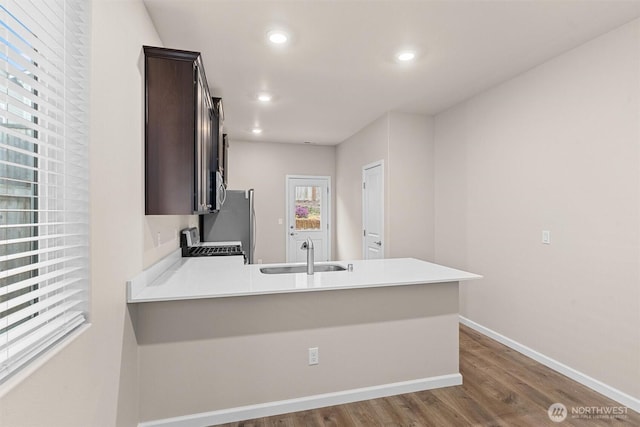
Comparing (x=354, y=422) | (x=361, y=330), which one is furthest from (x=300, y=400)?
(x=361, y=330)

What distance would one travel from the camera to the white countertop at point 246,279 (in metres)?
1.84

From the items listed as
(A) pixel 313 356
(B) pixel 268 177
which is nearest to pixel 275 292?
(A) pixel 313 356

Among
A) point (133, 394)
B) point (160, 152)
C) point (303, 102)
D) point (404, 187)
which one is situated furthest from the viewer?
point (404, 187)

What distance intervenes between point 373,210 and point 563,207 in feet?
7.80

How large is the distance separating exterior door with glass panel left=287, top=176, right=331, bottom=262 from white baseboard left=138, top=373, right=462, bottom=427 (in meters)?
4.08

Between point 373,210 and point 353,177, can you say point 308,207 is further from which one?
point 373,210

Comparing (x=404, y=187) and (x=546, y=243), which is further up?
(x=404, y=187)

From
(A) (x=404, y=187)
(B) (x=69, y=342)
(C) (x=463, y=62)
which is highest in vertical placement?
(C) (x=463, y=62)

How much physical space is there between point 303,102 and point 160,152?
2.29m

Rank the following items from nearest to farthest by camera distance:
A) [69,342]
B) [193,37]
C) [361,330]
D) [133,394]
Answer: [69,342] < [133,394] < [361,330] < [193,37]

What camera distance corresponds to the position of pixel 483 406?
7.16 ft

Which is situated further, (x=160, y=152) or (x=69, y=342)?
(x=160, y=152)

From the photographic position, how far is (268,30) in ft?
7.71

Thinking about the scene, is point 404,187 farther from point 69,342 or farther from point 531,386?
point 69,342
